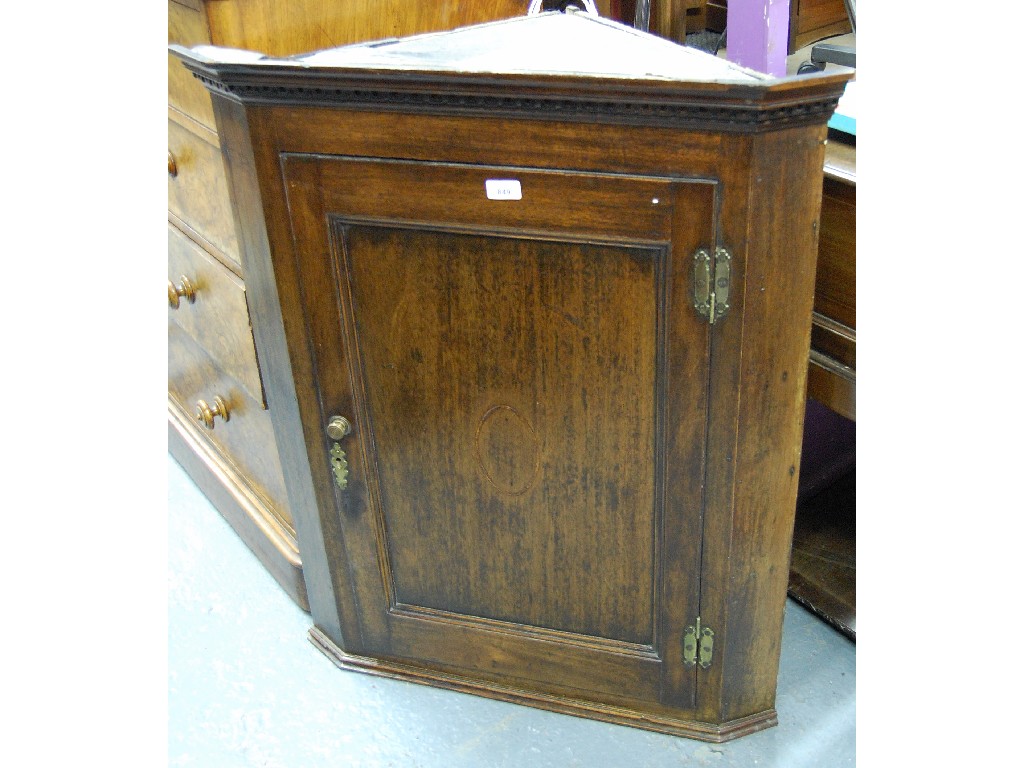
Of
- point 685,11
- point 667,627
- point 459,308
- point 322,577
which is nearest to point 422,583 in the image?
point 322,577

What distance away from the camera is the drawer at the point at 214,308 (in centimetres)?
176

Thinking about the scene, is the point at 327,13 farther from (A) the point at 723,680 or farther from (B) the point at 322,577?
(A) the point at 723,680

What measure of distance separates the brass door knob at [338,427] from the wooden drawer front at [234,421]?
36 cm

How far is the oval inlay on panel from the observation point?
1456mm

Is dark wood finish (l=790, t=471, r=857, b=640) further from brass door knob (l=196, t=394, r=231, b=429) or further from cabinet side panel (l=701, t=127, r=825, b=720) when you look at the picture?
brass door knob (l=196, t=394, r=231, b=429)

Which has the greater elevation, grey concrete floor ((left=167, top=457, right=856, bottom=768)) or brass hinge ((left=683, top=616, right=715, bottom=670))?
brass hinge ((left=683, top=616, right=715, bottom=670))

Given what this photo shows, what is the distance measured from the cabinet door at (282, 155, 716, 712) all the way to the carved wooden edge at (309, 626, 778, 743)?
0.07ft

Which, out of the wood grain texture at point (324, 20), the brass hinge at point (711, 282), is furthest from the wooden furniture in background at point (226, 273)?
the brass hinge at point (711, 282)

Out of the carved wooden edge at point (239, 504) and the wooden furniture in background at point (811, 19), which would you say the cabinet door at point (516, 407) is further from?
the wooden furniture in background at point (811, 19)

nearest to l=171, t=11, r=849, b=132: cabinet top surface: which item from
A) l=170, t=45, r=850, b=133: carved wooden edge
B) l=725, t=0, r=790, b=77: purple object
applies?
l=170, t=45, r=850, b=133: carved wooden edge

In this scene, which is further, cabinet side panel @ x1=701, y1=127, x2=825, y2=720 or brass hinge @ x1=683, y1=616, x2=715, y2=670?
brass hinge @ x1=683, y1=616, x2=715, y2=670

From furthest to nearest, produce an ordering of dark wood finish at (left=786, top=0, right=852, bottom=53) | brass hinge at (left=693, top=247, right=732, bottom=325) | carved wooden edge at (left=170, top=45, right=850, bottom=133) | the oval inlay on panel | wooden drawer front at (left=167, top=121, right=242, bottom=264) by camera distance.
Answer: dark wood finish at (left=786, top=0, right=852, bottom=53), wooden drawer front at (left=167, top=121, right=242, bottom=264), the oval inlay on panel, brass hinge at (left=693, top=247, right=732, bottom=325), carved wooden edge at (left=170, top=45, right=850, bottom=133)

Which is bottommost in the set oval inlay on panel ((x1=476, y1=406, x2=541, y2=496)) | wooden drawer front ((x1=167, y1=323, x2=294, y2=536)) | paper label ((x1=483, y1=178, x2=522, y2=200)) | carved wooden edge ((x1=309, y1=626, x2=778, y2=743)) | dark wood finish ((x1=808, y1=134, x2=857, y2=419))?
carved wooden edge ((x1=309, y1=626, x2=778, y2=743))

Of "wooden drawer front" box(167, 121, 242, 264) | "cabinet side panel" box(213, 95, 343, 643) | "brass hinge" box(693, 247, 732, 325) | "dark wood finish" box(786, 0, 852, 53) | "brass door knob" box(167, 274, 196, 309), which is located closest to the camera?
"brass hinge" box(693, 247, 732, 325)
